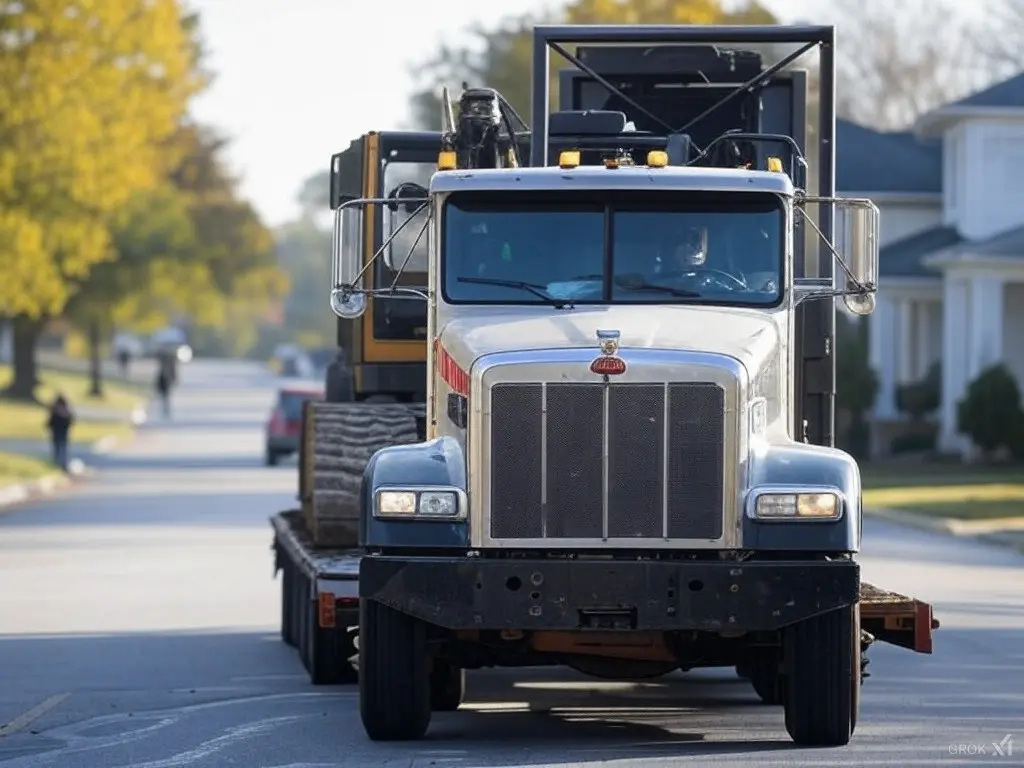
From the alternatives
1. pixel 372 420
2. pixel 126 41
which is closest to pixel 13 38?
pixel 126 41

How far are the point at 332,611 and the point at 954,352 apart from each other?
34.0 meters

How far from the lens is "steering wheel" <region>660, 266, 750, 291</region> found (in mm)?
11867

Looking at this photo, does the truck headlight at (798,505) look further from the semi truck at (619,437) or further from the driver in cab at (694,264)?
the driver in cab at (694,264)

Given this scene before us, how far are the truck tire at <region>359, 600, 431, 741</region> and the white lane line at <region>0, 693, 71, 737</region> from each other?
7.73ft

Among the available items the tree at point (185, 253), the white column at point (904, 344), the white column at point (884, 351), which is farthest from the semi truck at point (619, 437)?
the tree at point (185, 253)

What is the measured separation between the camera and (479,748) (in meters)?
11.5

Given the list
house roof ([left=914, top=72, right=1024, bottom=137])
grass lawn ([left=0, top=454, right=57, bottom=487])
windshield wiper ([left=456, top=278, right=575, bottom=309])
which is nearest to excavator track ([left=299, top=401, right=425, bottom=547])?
windshield wiper ([left=456, top=278, right=575, bottom=309])

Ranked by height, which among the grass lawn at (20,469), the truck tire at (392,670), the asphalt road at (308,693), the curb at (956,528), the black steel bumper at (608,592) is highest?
the black steel bumper at (608,592)

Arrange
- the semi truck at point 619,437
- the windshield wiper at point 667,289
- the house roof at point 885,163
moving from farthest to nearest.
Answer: the house roof at point 885,163
the windshield wiper at point 667,289
the semi truck at point 619,437

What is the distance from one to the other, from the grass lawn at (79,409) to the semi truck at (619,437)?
136 ft

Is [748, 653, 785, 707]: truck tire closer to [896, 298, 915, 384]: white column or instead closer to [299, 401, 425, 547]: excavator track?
[299, 401, 425, 547]: excavator track

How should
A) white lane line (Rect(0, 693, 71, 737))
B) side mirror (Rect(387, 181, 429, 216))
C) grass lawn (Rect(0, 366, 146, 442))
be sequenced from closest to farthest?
side mirror (Rect(387, 181, 429, 216)), white lane line (Rect(0, 693, 71, 737)), grass lawn (Rect(0, 366, 146, 442))

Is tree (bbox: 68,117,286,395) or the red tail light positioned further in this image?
tree (bbox: 68,117,286,395)

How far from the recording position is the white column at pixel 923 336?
2016 inches
